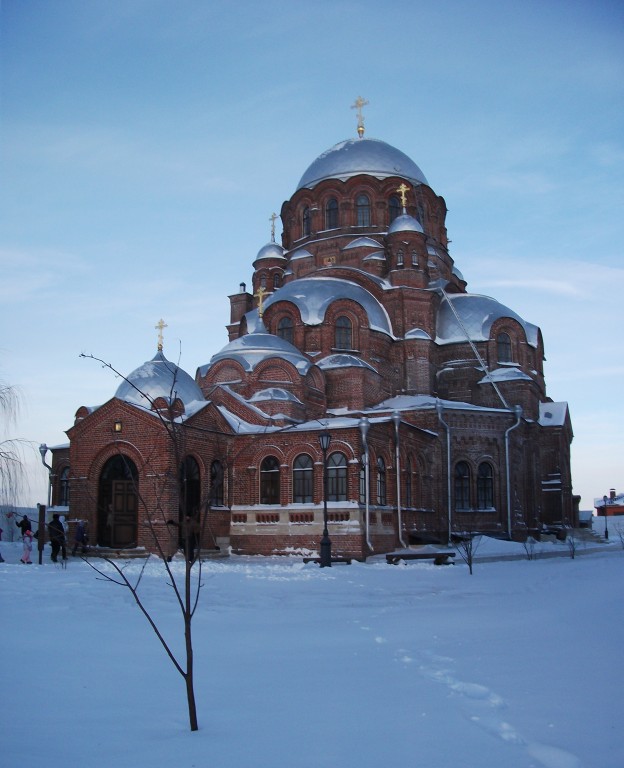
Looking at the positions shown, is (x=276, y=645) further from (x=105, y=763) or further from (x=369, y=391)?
(x=369, y=391)

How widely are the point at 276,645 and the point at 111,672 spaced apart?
77.1 inches

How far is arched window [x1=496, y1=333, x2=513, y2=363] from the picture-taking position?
108 feet

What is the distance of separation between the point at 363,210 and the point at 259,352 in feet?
37.5

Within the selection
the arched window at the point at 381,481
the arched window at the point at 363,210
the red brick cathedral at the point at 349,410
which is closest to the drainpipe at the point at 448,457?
the red brick cathedral at the point at 349,410

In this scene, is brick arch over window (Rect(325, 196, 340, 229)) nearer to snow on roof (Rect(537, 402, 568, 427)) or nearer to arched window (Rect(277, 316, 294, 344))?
arched window (Rect(277, 316, 294, 344))

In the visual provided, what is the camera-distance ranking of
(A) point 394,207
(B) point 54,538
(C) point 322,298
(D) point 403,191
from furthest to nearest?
(A) point 394,207, (D) point 403,191, (C) point 322,298, (B) point 54,538

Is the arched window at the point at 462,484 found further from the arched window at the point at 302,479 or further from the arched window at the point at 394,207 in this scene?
the arched window at the point at 394,207

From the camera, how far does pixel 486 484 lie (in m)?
29.0

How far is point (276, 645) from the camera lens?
26.0 ft

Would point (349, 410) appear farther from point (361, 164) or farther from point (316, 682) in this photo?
point (316, 682)

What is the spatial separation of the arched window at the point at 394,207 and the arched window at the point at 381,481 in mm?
14900

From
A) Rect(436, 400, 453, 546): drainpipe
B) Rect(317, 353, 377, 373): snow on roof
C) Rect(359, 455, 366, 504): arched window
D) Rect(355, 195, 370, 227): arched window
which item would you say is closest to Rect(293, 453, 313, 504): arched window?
Rect(359, 455, 366, 504): arched window

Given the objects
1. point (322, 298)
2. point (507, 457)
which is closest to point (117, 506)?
point (322, 298)

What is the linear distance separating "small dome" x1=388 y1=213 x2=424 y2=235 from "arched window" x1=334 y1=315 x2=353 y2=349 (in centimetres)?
547
